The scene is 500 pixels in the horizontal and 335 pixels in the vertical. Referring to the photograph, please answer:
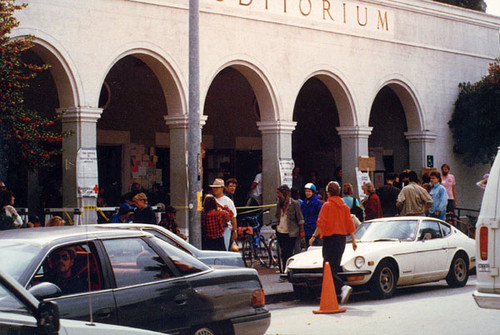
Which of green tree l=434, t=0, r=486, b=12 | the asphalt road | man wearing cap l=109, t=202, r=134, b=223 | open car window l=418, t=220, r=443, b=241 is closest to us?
the asphalt road

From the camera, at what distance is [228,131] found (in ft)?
82.8

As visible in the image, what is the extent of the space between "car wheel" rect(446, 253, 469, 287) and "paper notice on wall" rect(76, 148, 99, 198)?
22.4 ft

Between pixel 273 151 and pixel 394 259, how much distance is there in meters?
7.44

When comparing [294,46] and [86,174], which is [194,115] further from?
[294,46]

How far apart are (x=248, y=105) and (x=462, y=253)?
11.5 meters

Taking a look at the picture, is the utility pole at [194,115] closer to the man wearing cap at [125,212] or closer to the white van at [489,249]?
the man wearing cap at [125,212]

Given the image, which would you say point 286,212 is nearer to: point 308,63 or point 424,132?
point 308,63

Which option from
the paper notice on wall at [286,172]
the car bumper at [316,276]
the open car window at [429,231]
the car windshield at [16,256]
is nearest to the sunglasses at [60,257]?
the car windshield at [16,256]

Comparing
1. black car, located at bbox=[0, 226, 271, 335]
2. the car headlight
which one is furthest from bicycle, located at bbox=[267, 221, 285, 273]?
black car, located at bbox=[0, 226, 271, 335]

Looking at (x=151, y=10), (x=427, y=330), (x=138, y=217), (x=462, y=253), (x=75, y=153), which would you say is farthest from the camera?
(x=151, y=10)

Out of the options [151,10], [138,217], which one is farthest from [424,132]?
[138,217]

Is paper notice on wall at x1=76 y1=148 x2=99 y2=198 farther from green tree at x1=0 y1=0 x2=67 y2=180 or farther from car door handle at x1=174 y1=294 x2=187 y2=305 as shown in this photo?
car door handle at x1=174 y1=294 x2=187 y2=305

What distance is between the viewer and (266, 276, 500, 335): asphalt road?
34.8 feet

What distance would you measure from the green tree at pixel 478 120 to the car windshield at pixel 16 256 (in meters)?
20.1
